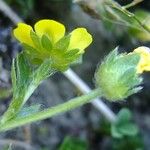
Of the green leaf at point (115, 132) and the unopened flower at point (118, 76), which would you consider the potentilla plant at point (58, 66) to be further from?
the green leaf at point (115, 132)

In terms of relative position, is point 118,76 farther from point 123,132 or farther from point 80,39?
point 123,132

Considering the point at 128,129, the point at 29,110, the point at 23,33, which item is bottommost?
the point at 128,129

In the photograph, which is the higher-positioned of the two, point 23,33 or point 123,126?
point 23,33

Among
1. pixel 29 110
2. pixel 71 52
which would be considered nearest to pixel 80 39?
pixel 71 52

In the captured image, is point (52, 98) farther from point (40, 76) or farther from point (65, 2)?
point (40, 76)

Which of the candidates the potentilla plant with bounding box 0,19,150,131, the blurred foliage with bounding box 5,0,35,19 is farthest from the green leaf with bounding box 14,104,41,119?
the blurred foliage with bounding box 5,0,35,19

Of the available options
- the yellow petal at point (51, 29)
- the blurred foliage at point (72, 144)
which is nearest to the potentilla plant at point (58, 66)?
the yellow petal at point (51, 29)

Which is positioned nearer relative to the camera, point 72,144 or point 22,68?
point 22,68
